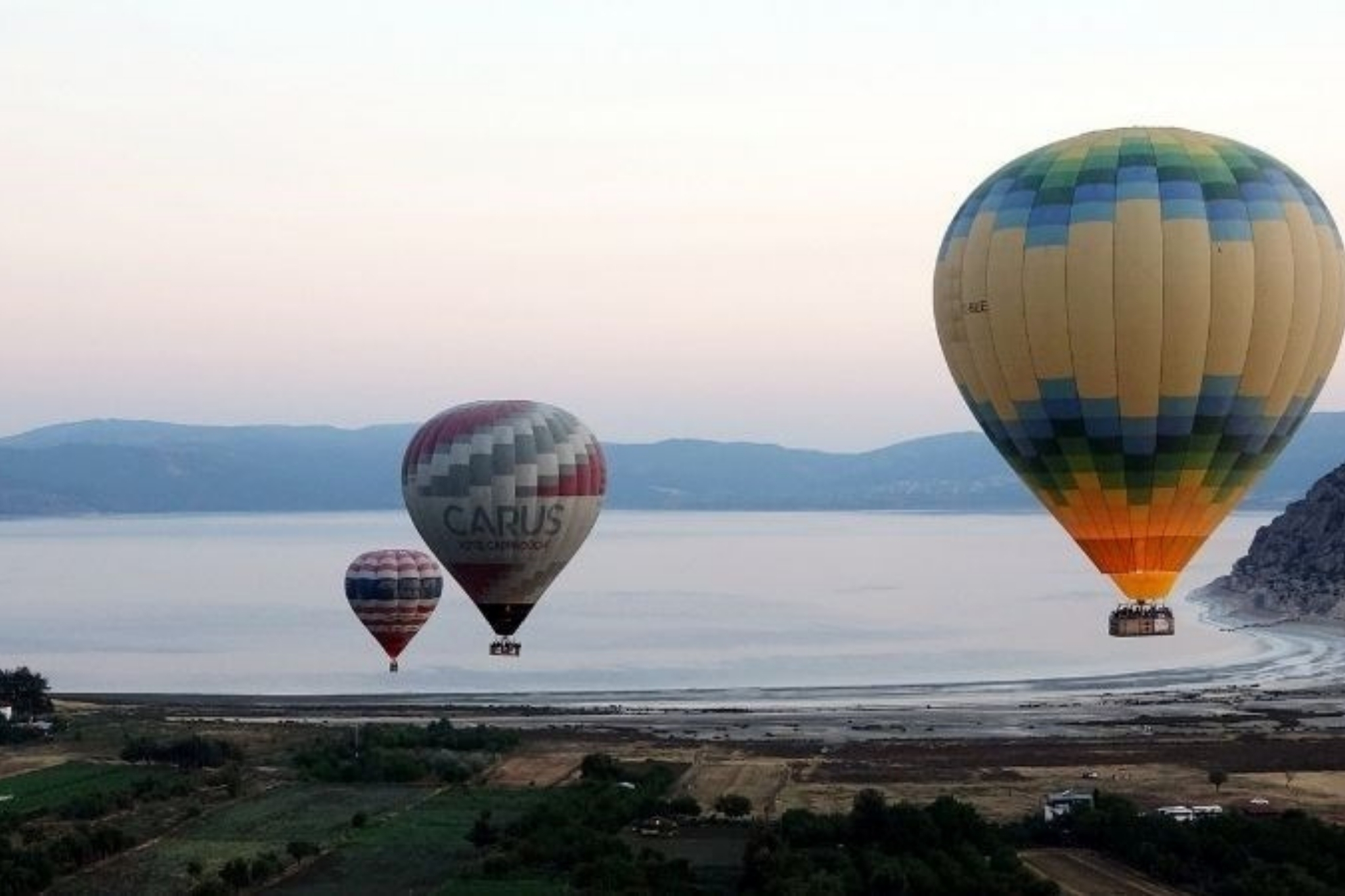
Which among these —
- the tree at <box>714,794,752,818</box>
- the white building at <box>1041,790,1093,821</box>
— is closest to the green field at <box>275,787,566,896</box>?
the tree at <box>714,794,752,818</box>

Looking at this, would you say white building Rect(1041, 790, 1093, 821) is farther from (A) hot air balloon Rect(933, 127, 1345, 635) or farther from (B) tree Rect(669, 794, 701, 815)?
(A) hot air balloon Rect(933, 127, 1345, 635)

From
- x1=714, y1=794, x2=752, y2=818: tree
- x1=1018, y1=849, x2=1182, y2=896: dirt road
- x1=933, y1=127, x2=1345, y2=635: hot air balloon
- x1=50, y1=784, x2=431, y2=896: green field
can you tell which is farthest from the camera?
x1=714, y1=794, x2=752, y2=818: tree

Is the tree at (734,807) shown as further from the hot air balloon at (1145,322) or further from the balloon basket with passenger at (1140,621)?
the balloon basket with passenger at (1140,621)

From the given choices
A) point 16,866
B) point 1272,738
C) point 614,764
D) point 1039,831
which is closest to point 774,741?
point 614,764

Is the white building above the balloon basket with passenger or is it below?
below

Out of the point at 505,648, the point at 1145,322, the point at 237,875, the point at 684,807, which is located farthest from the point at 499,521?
the point at 1145,322

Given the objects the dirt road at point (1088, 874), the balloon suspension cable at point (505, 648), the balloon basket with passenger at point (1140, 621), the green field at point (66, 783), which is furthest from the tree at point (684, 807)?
the balloon basket with passenger at point (1140, 621)

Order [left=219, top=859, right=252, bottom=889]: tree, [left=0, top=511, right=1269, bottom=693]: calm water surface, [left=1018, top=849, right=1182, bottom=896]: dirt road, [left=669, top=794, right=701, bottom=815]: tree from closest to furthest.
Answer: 1. [left=1018, top=849, right=1182, bottom=896]: dirt road
2. [left=219, top=859, right=252, bottom=889]: tree
3. [left=669, top=794, right=701, bottom=815]: tree
4. [left=0, top=511, right=1269, bottom=693]: calm water surface
